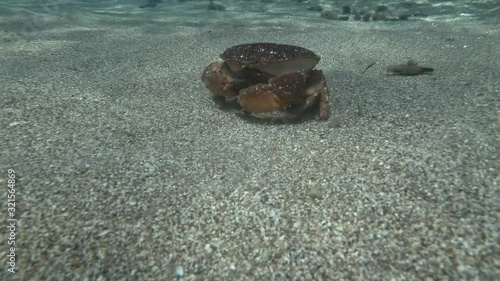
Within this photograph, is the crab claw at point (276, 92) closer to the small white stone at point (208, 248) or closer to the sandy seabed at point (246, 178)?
the sandy seabed at point (246, 178)

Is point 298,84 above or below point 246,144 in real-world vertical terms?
above

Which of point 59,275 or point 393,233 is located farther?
point 393,233

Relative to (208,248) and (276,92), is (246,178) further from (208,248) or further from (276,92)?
(276,92)

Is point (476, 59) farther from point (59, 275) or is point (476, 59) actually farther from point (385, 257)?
point (59, 275)

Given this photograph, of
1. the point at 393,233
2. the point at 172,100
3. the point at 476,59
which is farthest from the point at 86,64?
the point at 476,59

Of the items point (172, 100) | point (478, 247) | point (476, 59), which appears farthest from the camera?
point (476, 59)

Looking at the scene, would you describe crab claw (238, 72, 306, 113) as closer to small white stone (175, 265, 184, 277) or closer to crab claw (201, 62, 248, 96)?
crab claw (201, 62, 248, 96)

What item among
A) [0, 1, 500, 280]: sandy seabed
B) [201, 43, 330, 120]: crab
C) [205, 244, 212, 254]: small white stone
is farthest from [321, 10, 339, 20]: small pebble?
[205, 244, 212, 254]: small white stone
